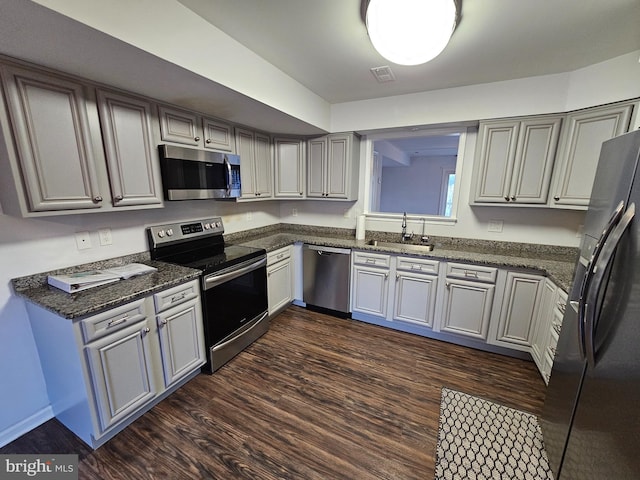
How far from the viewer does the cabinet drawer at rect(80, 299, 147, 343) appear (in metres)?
1.36

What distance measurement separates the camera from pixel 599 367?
1.11m

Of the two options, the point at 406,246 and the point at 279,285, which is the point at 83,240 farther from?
the point at 406,246

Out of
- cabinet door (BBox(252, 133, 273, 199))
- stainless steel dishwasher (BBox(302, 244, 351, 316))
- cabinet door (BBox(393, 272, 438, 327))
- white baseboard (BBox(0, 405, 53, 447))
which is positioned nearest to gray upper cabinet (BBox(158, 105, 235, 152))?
cabinet door (BBox(252, 133, 273, 199))

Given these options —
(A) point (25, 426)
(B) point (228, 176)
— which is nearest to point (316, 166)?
(B) point (228, 176)

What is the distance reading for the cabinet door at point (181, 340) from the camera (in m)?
1.78

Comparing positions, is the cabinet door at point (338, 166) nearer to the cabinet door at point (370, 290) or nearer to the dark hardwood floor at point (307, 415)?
the cabinet door at point (370, 290)

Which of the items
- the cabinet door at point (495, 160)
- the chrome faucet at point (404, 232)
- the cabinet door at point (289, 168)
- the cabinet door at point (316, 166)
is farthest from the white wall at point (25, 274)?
the cabinet door at point (495, 160)

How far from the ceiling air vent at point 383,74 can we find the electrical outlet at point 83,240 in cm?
252

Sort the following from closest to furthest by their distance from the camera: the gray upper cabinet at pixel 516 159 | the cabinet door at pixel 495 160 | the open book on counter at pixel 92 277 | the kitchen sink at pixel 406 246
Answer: the open book on counter at pixel 92 277
the gray upper cabinet at pixel 516 159
the cabinet door at pixel 495 160
the kitchen sink at pixel 406 246

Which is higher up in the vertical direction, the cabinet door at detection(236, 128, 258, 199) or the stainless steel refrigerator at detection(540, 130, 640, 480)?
the cabinet door at detection(236, 128, 258, 199)

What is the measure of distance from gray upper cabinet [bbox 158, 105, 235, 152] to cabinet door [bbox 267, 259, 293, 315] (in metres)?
1.33

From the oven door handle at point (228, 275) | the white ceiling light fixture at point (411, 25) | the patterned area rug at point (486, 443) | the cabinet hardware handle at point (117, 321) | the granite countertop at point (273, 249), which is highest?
the white ceiling light fixture at point (411, 25)

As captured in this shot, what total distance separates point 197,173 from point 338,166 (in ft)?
5.28

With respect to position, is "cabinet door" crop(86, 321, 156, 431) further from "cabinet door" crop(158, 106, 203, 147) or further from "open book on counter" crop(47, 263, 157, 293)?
"cabinet door" crop(158, 106, 203, 147)
